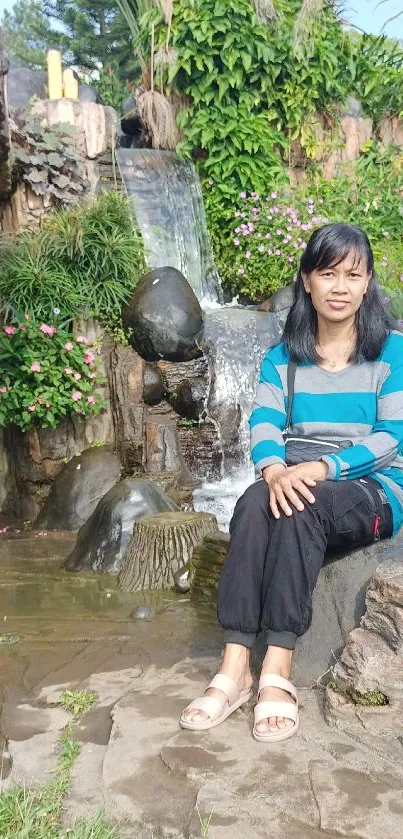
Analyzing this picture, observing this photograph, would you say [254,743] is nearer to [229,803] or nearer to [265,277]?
[229,803]

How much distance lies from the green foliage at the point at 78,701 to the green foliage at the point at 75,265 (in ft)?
15.7

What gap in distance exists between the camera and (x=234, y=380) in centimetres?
748

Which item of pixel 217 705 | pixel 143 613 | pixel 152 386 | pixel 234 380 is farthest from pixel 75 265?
pixel 217 705

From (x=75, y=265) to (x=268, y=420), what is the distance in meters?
5.15

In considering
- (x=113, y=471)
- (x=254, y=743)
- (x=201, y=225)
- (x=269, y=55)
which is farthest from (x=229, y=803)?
(x=269, y=55)

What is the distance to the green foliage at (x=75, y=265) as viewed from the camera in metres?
7.18

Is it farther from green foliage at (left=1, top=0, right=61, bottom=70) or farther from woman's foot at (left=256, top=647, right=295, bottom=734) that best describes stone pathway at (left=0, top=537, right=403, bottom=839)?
green foliage at (left=1, top=0, right=61, bottom=70)

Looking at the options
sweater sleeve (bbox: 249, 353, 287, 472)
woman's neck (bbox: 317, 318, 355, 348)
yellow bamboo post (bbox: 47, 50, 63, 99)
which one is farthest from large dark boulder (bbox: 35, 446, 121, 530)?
yellow bamboo post (bbox: 47, 50, 63, 99)

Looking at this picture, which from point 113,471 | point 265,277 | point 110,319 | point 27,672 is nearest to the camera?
point 27,672

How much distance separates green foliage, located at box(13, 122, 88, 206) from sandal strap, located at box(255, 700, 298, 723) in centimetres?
670

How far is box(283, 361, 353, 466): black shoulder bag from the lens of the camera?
2725 millimetres

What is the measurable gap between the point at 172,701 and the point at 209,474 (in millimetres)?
4554

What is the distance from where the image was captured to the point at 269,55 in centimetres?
991

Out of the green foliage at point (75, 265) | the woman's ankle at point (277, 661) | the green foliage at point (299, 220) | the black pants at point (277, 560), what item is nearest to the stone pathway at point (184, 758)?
the woman's ankle at point (277, 661)
